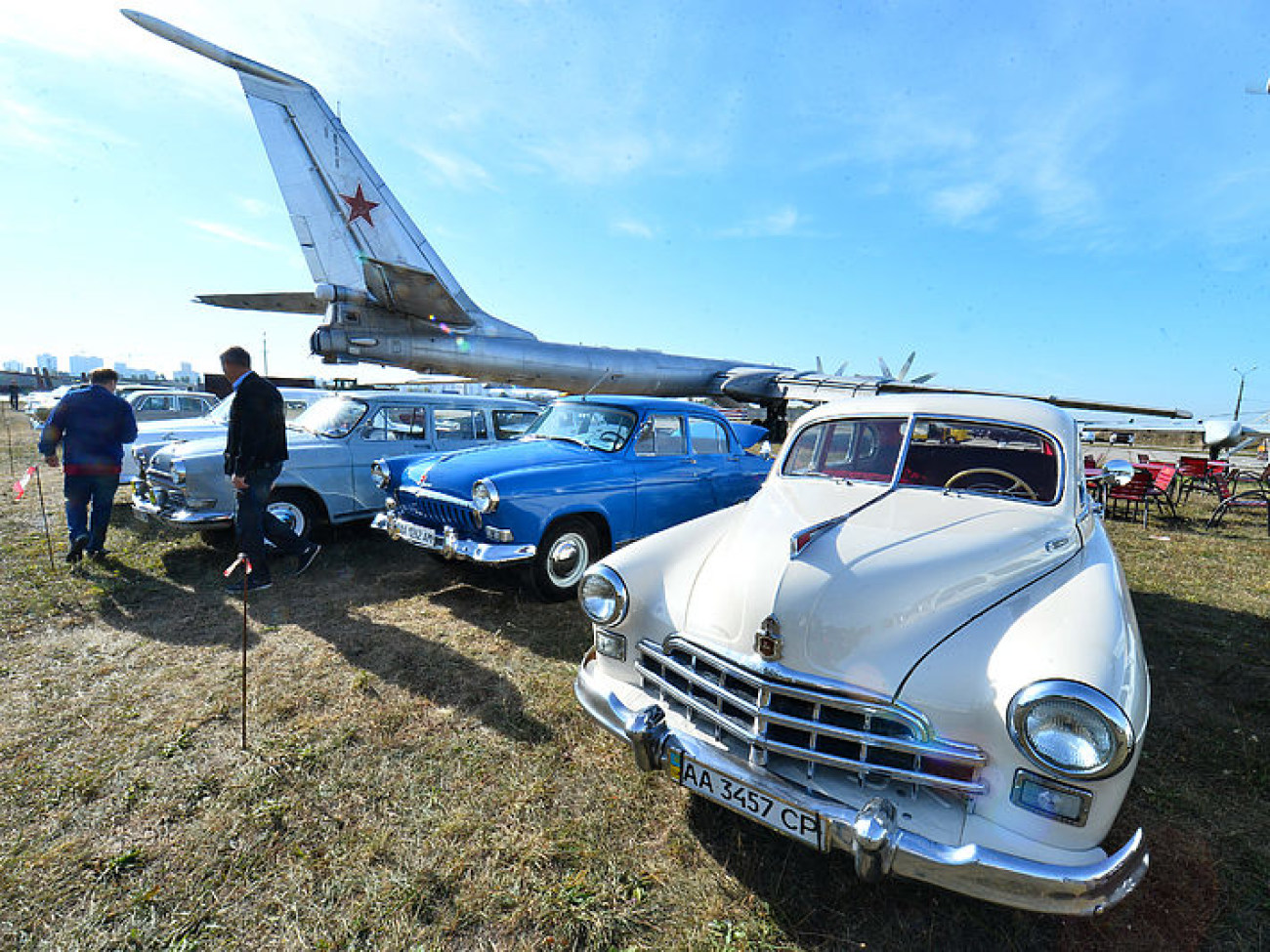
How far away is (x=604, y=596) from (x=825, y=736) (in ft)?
3.81

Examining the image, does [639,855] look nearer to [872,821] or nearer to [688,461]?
[872,821]

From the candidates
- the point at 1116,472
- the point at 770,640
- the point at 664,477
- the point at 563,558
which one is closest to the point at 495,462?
the point at 563,558

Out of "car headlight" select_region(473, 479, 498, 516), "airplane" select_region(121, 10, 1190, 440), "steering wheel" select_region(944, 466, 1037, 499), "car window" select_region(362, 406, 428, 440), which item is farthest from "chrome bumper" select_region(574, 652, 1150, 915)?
"airplane" select_region(121, 10, 1190, 440)

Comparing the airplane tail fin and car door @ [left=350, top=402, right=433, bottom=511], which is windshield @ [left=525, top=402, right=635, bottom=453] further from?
the airplane tail fin

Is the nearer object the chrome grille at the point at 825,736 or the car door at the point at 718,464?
the chrome grille at the point at 825,736

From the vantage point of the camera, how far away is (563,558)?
5.08 metres

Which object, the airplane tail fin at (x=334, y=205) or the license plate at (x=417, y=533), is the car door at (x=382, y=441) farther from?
the airplane tail fin at (x=334, y=205)

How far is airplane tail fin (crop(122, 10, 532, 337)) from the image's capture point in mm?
11297

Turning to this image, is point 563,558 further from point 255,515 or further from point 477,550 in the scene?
point 255,515

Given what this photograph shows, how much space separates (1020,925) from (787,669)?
4.22ft

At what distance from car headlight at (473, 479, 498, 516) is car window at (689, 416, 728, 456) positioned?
224 centimetres

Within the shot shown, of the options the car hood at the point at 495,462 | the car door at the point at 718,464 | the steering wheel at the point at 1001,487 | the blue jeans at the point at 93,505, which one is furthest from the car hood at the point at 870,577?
the blue jeans at the point at 93,505

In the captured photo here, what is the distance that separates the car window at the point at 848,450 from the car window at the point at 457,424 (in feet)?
16.1

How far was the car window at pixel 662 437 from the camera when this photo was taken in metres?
5.55
